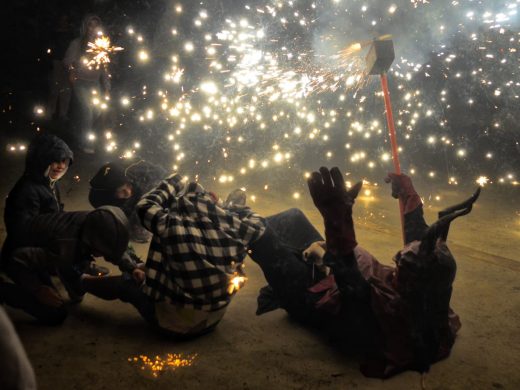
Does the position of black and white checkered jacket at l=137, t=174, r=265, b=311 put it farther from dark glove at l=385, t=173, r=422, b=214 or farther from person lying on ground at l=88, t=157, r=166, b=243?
person lying on ground at l=88, t=157, r=166, b=243

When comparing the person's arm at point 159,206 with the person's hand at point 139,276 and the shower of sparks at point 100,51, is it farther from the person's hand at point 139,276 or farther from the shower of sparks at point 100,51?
the shower of sparks at point 100,51

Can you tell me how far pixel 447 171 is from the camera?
10.1 meters

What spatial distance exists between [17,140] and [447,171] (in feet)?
35.2

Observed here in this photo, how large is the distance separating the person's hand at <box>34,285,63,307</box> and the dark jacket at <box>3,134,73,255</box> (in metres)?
0.47

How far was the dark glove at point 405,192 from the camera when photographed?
3297mm

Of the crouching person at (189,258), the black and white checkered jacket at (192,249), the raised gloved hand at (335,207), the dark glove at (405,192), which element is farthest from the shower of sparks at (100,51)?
the raised gloved hand at (335,207)

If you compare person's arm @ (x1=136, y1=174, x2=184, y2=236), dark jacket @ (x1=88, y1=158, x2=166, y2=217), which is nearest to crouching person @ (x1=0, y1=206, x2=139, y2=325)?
person's arm @ (x1=136, y1=174, x2=184, y2=236)

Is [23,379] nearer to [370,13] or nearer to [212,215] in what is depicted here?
[212,215]

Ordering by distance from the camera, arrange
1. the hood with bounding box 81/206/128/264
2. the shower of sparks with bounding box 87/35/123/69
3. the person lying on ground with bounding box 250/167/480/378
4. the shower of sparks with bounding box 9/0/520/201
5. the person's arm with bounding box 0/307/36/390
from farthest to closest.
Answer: the shower of sparks with bounding box 9/0/520/201, the shower of sparks with bounding box 87/35/123/69, the hood with bounding box 81/206/128/264, the person lying on ground with bounding box 250/167/480/378, the person's arm with bounding box 0/307/36/390

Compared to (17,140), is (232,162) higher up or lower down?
lower down

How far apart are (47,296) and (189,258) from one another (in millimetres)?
1291

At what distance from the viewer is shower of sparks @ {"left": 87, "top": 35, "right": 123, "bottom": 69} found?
7.44 metres

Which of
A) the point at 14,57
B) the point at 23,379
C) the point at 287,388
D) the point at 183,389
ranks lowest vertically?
the point at 287,388

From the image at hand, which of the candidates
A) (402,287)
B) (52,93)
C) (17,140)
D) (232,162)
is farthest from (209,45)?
(402,287)
